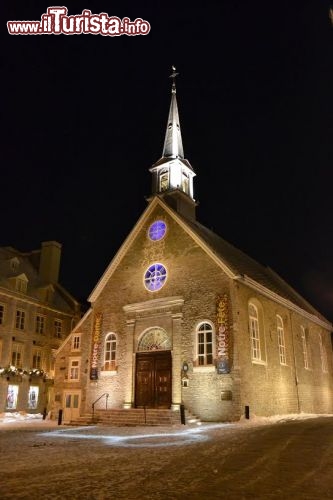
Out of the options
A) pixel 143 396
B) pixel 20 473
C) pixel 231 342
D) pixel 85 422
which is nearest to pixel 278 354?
pixel 231 342

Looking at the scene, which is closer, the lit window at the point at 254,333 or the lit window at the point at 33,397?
the lit window at the point at 254,333

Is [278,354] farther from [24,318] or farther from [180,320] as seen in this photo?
[24,318]

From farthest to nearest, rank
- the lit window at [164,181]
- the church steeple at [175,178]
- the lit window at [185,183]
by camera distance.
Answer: the lit window at [185,183]
the lit window at [164,181]
the church steeple at [175,178]

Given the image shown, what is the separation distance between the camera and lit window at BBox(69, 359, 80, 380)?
89.5 ft

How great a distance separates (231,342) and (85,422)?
8612mm

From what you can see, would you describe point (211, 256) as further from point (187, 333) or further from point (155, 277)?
point (187, 333)

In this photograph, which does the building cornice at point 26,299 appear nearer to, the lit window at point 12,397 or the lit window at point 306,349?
the lit window at point 12,397

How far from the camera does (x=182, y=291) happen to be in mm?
23594

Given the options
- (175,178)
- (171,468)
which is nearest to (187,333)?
(175,178)

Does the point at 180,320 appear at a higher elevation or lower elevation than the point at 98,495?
higher

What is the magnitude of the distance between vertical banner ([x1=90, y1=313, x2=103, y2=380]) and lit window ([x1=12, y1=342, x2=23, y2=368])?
10.4 meters

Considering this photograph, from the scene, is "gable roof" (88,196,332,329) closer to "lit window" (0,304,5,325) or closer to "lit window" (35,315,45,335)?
"lit window" (0,304,5,325)

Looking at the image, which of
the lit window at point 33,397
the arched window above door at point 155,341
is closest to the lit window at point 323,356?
the arched window above door at point 155,341

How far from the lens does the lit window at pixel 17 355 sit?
109 feet
